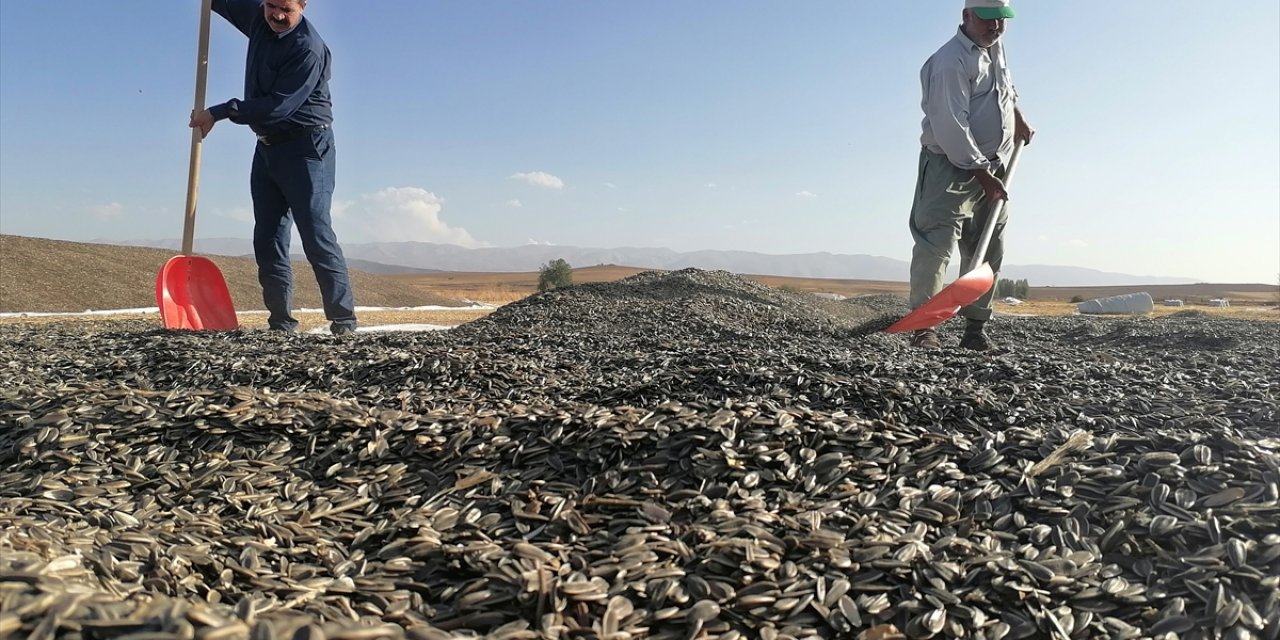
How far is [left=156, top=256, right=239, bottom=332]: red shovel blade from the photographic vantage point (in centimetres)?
502

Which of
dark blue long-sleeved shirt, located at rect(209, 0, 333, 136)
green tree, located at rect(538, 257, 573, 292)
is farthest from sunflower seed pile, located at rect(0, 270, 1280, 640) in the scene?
green tree, located at rect(538, 257, 573, 292)

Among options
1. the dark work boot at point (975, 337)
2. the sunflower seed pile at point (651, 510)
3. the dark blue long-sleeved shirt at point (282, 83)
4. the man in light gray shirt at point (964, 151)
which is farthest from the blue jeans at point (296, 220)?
the dark work boot at point (975, 337)

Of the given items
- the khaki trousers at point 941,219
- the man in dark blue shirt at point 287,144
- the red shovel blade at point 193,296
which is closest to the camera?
the khaki trousers at point 941,219

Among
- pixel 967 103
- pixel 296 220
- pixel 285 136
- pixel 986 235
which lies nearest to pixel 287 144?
pixel 285 136

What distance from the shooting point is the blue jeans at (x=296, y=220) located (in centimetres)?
487

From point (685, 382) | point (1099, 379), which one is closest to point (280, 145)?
point (685, 382)

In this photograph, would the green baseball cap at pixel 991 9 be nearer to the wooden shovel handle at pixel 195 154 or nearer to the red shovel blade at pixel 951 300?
the red shovel blade at pixel 951 300

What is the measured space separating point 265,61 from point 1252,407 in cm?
564

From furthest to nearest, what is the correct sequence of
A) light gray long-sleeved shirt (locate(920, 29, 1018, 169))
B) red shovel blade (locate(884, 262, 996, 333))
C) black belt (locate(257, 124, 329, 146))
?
1. black belt (locate(257, 124, 329, 146))
2. light gray long-sleeved shirt (locate(920, 29, 1018, 169))
3. red shovel blade (locate(884, 262, 996, 333))

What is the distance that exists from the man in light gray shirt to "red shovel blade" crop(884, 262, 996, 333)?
16 centimetres

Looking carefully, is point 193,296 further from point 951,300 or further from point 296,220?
point 951,300

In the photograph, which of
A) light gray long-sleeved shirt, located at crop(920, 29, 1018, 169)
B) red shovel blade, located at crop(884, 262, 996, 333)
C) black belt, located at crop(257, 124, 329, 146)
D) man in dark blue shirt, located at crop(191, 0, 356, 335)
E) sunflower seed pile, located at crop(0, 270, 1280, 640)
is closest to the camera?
sunflower seed pile, located at crop(0, 270, 1280, 640)

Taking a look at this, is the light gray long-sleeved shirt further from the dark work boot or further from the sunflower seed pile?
the sunflower seed pile

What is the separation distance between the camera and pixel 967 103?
4480mm
